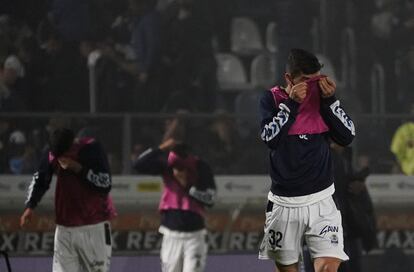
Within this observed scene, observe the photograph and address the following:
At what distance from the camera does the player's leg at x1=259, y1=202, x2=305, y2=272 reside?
8.60m

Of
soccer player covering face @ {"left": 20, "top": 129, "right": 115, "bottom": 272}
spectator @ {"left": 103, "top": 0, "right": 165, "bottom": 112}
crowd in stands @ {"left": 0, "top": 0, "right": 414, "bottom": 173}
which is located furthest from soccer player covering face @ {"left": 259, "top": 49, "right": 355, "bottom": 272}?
spectator @ {"left": 103, "top": 0, "right": 165, "bottom": 112}

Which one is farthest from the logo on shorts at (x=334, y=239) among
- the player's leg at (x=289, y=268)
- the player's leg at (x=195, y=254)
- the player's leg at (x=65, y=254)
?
the player's leg at (x=195, y=254)

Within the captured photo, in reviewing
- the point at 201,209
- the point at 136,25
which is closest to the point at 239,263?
the point at 201,209

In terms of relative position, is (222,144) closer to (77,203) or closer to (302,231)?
(77,203)

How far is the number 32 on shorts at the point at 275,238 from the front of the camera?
8.62 meters

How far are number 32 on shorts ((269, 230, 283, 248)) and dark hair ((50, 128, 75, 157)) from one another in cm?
296

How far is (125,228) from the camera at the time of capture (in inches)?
555

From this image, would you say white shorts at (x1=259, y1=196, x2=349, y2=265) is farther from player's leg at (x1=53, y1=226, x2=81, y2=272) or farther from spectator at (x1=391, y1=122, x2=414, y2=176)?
spectator at (x1=391, y1=122, x2=414, y2=176)

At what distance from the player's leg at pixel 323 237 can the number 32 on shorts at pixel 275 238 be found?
179 millimetres

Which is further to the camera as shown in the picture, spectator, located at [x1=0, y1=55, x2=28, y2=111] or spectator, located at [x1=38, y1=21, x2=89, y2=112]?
spectator, located at [x1=38, y1=21, x2=89, y2=112]

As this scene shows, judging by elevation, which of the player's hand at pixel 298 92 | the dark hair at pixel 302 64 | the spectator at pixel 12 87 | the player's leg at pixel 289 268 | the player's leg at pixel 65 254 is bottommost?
the player's leg at pixel 65 254

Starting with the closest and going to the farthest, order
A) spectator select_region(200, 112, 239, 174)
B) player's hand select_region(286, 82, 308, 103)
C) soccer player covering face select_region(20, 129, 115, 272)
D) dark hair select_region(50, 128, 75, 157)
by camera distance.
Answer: player's hand select_region(286, 82, 308, 103) → dark hair select_region(50, 128, 75, 157) → soccer player covering face select_region(20, 129, 115, 272) → spectator select_region(200, 112, 239, 174)

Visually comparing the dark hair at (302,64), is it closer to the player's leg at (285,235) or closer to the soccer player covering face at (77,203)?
the player's leg at (285,235)

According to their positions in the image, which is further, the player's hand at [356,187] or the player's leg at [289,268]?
the player's hand at [356,187]
